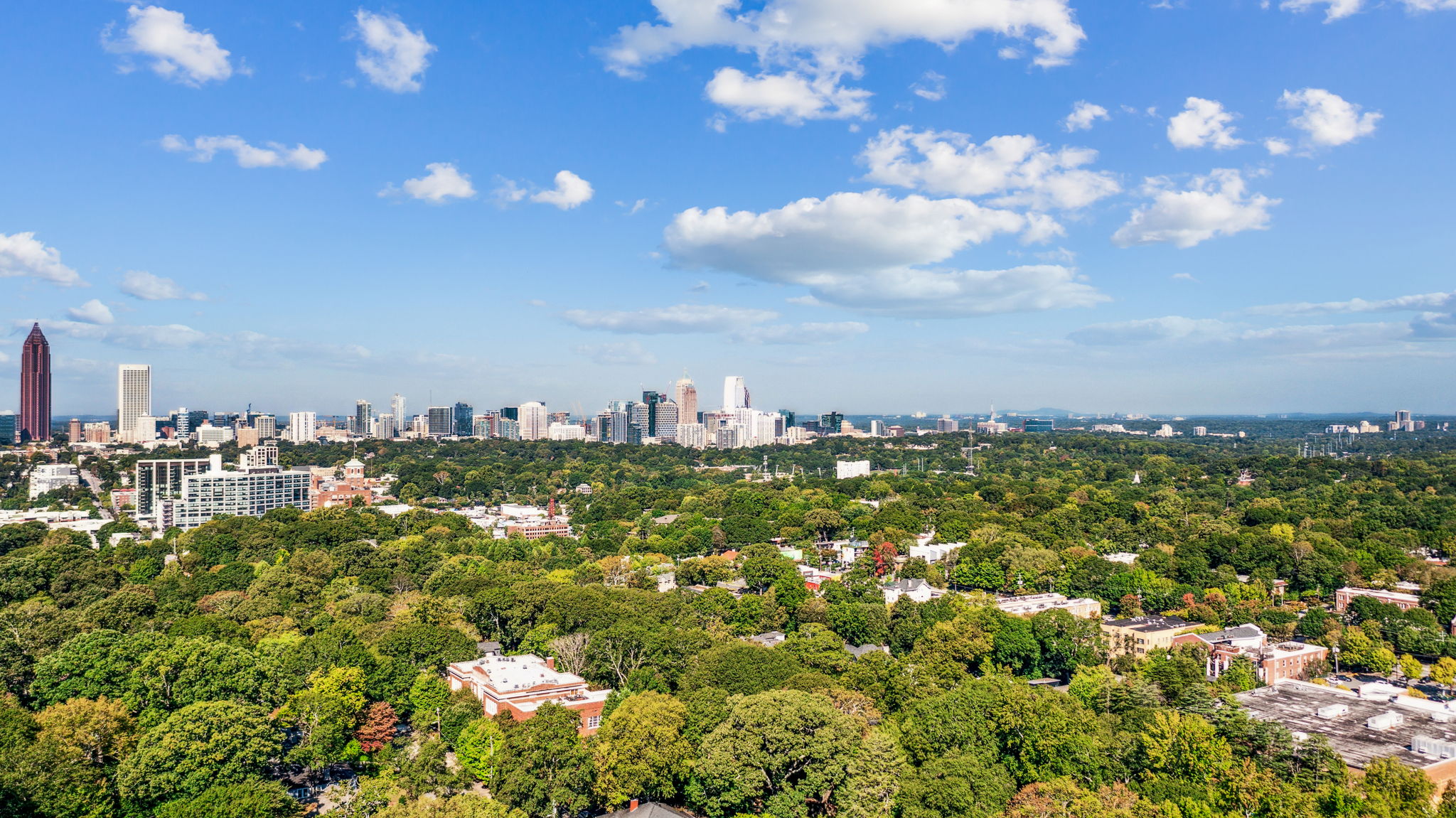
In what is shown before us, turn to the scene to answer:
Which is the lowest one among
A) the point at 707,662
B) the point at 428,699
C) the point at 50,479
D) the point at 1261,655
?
the point at 1261,655

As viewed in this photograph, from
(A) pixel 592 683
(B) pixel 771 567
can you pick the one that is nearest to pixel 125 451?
(B) pixel 771 567

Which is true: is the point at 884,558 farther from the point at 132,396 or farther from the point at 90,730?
the point at 132,396

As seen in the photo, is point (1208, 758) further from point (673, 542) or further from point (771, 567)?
point (673, 542)

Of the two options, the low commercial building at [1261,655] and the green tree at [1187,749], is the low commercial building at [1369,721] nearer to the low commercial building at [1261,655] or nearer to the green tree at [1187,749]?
the green tree at [1187,749]

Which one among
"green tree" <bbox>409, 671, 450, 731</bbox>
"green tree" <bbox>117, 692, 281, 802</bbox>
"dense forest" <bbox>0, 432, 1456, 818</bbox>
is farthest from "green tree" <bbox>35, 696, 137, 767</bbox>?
"green tree" <bbox>409, 671, 450, 731</bbox>

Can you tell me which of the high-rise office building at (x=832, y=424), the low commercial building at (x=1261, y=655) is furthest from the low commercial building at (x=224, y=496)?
the high-rise office building at (x=832, y=424)

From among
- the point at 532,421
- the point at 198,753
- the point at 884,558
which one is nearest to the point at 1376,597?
the point at 884,558

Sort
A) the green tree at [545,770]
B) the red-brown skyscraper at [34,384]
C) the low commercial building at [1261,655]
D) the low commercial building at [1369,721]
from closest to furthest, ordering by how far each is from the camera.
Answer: the green tree at [545,770] < the low commercial building at [1369,721] < the low commercial building at [1261,655] < the red-brown skyscraper at [34,384]
